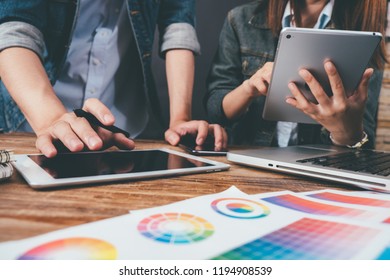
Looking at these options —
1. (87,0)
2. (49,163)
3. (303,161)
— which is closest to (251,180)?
(303,161)

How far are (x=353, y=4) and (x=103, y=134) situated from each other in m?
1.19

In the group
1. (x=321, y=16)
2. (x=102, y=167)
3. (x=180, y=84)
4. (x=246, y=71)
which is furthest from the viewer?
→ (x=246, y=71)

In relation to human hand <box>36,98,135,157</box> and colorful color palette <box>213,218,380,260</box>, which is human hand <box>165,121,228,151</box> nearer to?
human hand <box>36,98,135,157</box>

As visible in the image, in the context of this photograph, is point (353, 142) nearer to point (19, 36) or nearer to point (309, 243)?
point (309, 243)

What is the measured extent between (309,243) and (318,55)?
0.53m

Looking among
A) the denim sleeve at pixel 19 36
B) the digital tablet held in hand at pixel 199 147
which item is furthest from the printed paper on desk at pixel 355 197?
the denim sleeve at pixel 19 36

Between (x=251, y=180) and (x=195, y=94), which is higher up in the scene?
(x=195, y=94)

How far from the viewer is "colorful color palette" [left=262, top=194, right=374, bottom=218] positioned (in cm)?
40

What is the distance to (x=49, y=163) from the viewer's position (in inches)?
20.8

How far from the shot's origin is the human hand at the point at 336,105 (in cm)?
76

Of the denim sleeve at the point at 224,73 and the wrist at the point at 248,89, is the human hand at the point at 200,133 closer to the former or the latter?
the wrist at the point at 248,89

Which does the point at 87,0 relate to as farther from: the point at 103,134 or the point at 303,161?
the point at 303,161

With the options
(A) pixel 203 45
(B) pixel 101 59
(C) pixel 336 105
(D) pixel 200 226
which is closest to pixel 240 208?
(D) pixel 200 226

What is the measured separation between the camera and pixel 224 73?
142 cm
